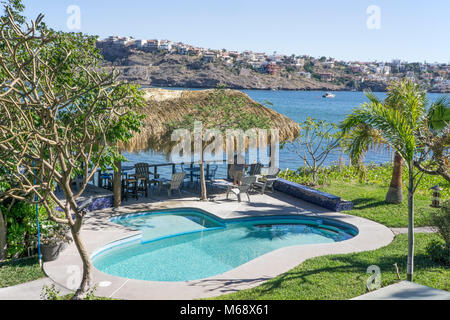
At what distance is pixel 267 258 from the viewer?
8.99 meters

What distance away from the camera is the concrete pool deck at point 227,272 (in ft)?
24.1

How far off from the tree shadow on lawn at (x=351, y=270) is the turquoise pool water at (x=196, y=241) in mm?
1895

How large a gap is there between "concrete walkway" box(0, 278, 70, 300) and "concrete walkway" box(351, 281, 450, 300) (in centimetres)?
507

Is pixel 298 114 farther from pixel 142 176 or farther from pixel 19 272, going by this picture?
pixel 19 272

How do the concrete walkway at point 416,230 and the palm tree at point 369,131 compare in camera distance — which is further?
the concrete walkway at point 416,230

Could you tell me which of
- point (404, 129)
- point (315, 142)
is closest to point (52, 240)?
point (404, 129)

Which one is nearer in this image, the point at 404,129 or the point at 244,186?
the point at 404,129

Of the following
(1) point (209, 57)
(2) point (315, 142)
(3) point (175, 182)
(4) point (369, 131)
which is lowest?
(3) point (175, 182)

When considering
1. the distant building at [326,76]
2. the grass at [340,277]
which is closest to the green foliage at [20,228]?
the grass at [340,277]

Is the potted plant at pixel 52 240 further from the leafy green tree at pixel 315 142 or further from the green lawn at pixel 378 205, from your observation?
the leafy green tree at pixel 315 142

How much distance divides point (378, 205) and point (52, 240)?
10.0m

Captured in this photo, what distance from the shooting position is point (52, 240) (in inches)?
344

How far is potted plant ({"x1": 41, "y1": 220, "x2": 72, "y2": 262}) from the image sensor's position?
8.64 meters
